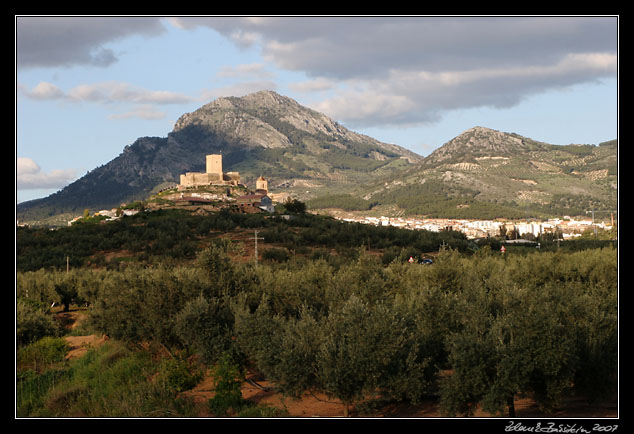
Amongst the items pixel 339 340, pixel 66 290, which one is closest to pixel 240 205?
pixel 66 290

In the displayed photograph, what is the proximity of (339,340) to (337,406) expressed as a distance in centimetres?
261

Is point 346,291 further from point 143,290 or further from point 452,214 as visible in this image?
point 452,214

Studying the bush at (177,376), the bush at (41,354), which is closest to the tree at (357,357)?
the bush at (177,376)

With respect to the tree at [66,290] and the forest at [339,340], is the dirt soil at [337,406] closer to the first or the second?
the forest at [339,340]

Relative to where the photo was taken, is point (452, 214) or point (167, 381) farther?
point (452, 214)

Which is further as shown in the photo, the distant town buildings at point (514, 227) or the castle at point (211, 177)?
the castle at point (211, 177)

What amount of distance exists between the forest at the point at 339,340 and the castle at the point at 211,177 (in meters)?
103

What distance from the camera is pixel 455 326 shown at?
60.4 ft

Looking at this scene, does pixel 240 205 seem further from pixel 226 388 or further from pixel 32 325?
pixel 226 388

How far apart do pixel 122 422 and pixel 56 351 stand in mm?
16733

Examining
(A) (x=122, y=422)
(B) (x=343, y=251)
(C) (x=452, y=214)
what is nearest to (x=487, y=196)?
(C) (x=452, y=214)

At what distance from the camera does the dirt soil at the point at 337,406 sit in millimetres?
15086

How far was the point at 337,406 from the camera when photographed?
17172mm

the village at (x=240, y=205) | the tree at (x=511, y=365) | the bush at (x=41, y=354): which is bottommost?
the bush at (x=41, y=354)
